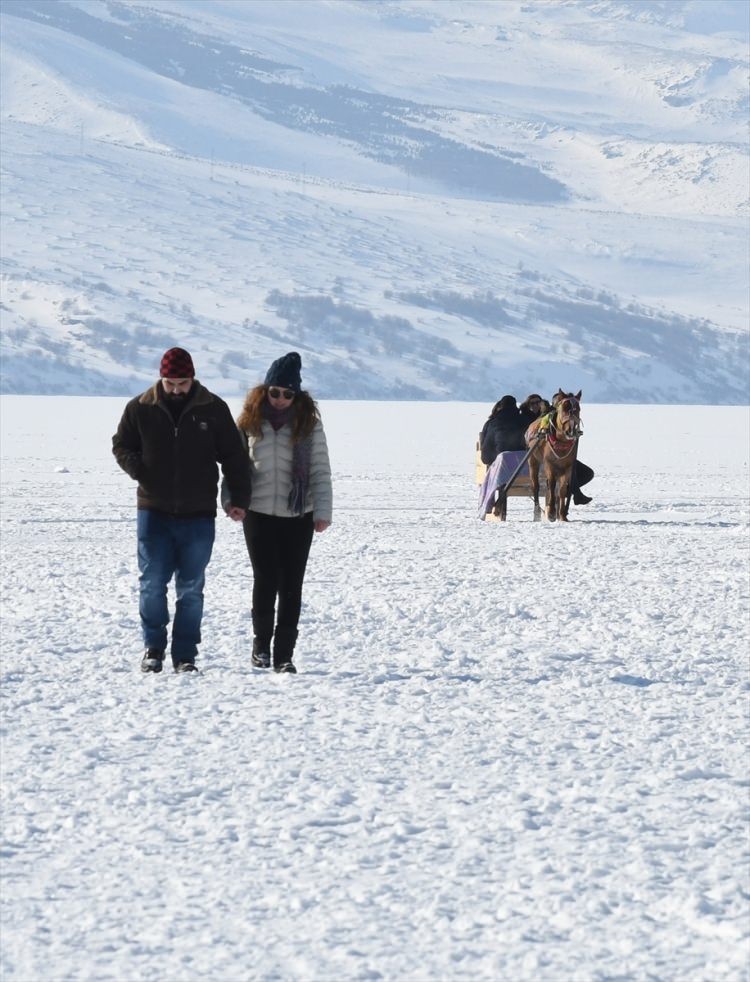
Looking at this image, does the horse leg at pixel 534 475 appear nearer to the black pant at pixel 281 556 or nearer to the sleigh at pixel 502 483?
the sleigh at pixel 502 483

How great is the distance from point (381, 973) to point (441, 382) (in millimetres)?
172668

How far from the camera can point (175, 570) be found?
25.3ft

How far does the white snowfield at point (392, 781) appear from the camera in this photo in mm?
4098

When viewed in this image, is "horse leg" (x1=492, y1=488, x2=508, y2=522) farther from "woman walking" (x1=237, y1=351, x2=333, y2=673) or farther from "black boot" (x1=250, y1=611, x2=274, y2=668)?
"woman walking" (x1=237, y1=351, x2=333, y2=673)

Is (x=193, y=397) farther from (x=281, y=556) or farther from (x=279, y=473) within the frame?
(x=281, y=556)

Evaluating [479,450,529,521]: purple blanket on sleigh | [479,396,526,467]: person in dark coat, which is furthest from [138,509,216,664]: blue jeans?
[479,396,526,467]: person in dark coat

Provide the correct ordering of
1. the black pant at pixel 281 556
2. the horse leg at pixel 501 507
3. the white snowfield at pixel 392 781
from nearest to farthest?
the white snowfield at pixel 392 781
the black pant at pixel 281 556
the horse leg at pixel 501 507

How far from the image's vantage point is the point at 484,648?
28.5 feet

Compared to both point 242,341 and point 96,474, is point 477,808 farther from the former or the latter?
point 242,341

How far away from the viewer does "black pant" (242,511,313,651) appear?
757cm

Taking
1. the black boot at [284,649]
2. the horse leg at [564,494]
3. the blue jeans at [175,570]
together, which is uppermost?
the horse leg at [564,494]

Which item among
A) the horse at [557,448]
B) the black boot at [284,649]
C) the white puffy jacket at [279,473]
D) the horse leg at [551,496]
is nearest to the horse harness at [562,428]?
the horse at [557,448]

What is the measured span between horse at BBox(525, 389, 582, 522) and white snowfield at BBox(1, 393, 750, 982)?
3421mm

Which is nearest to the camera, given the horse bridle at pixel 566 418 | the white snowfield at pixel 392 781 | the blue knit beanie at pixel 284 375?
the white snowfield at pixel 392 781
